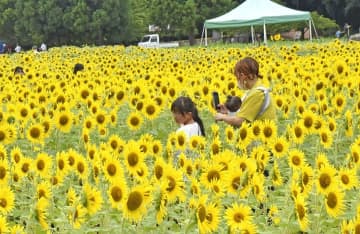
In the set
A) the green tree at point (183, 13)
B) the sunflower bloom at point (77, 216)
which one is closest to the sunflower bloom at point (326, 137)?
the sunflower bloom at point (77, 216)

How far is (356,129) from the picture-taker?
714 centimetres

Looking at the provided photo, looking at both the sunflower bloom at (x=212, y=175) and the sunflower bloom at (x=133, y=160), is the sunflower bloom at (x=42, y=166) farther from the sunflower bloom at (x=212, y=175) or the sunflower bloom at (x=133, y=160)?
the sunflower bloom at (x=212, y=175)

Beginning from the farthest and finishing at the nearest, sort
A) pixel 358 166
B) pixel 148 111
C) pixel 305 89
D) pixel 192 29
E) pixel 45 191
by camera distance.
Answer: pixel 192 29 < pixel 305 89 < pixel 148 111 < pixel 358 166 < pixel 45 191

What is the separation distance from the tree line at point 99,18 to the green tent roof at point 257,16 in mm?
17363

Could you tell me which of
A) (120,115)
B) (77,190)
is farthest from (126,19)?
(77,190)

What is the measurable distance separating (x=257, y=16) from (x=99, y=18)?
740 inches

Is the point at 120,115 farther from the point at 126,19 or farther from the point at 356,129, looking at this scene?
the point at 126,19

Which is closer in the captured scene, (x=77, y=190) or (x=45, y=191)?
(x=45, y=191)

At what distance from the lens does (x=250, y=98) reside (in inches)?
209

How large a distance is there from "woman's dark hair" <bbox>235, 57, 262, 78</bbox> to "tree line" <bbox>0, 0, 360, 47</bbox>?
36.1 m

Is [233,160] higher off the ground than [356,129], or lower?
higher

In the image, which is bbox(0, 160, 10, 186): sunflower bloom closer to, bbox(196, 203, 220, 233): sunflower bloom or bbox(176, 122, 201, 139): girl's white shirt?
bbox(196, 203, 220, 233): sunflower bloom

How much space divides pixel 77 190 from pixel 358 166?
1582mm

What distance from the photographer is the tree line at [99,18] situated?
41.6 meters
